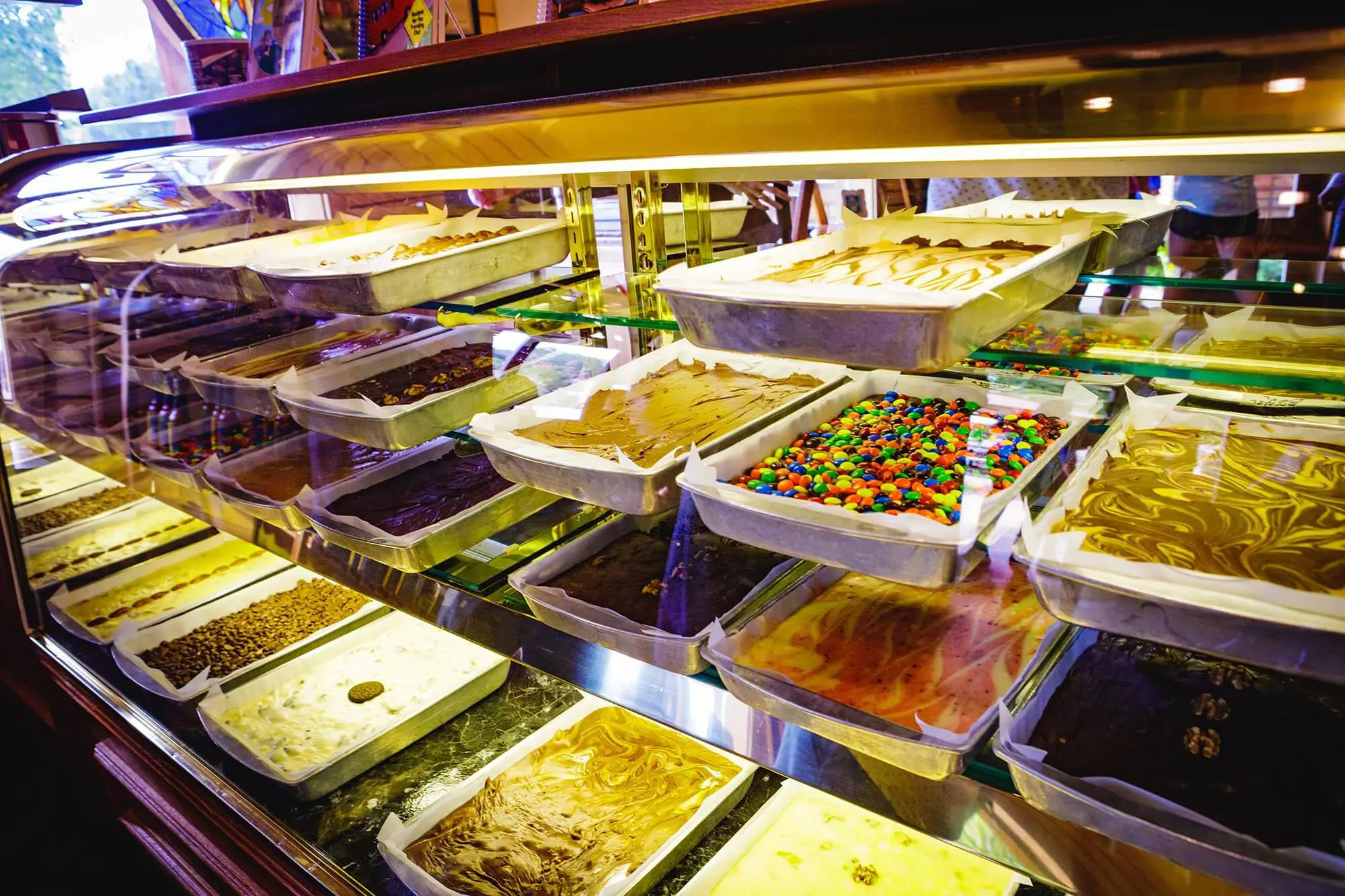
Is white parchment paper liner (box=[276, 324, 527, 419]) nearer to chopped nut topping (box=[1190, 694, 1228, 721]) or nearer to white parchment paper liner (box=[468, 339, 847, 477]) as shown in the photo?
white parchment paper liner (box=[468, 339, 847, 477])

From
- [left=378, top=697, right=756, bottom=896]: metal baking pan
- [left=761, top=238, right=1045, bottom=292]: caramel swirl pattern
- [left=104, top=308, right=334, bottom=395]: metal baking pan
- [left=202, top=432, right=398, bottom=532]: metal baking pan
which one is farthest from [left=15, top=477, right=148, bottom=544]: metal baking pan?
[left=761, top=238, right=1045, bottom=292]: caramel swirl pattern

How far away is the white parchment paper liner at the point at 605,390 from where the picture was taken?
1666 millimetres

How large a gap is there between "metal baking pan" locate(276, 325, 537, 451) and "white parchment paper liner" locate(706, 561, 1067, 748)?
0.99 meters

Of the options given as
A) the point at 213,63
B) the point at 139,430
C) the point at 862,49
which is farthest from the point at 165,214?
the point at 862,49

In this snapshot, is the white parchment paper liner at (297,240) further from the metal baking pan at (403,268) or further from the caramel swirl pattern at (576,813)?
the caramel swirl pattern at (576,813)

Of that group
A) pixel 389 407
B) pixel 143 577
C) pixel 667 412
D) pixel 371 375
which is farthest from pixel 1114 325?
pixel 143 577

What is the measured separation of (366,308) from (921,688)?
5.04 feet

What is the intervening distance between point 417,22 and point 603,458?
1301mm

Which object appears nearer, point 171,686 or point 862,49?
point 862,49

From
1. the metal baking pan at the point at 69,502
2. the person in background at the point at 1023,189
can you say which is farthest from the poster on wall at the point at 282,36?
the metal baking pan at the point at 69,502

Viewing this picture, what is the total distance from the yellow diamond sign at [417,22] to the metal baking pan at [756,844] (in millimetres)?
2041

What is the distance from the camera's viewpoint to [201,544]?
4.18m

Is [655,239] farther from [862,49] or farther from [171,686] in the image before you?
[171,686]

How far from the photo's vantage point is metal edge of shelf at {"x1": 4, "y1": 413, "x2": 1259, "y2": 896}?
1.20 m
